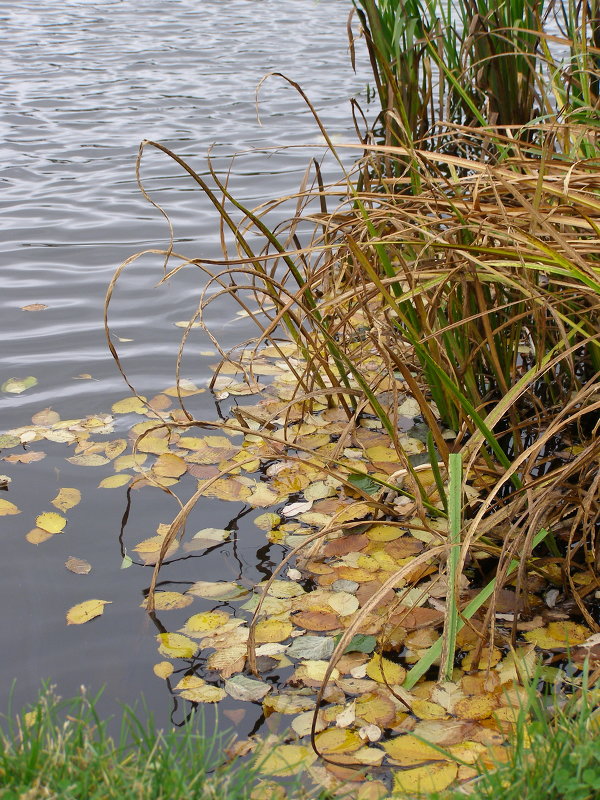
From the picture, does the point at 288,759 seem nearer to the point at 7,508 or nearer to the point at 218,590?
the point at 218,590

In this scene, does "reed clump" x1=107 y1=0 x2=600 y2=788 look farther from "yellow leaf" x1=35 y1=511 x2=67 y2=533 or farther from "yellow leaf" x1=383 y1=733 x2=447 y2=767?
"yellow leaf" x1=35 y1=511 x2=67 y2=533

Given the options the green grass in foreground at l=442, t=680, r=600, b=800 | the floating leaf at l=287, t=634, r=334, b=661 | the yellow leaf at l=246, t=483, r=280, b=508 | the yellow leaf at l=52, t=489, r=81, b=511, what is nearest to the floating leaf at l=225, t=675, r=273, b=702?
the floating leaf at l=287, t=634, r=334, b=661

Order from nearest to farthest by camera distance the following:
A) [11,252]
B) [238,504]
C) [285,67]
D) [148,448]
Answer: [238,504] → [148,448] → [11,252] → [285,67]

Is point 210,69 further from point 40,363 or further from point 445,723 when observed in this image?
point 445,723

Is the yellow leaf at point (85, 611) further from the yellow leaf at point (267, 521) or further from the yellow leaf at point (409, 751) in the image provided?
the yellow leaf at point (409, 751)

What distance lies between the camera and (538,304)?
1997 millimetres

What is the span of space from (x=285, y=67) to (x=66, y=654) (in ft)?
21.6

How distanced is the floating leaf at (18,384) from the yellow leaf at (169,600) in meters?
1.22

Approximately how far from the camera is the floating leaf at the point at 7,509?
2.42 meters

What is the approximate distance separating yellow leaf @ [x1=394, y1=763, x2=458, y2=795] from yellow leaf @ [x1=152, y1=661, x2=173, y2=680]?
0.53 m

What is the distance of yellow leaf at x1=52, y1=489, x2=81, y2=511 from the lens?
96.4 inches


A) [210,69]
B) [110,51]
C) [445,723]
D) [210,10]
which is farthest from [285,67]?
[445,723]

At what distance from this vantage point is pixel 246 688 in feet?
6.05

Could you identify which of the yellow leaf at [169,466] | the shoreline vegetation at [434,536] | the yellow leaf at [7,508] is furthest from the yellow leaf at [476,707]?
the yellow leaf at [7,508]
